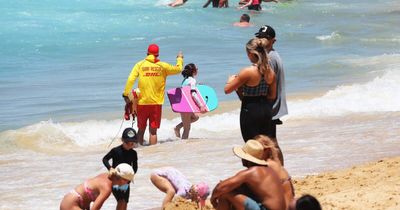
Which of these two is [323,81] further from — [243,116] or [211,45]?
[243,116]

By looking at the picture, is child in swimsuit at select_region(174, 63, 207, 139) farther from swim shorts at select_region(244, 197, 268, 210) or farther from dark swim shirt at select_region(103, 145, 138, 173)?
swim shorts at select_region(244, 197, 268, 210)

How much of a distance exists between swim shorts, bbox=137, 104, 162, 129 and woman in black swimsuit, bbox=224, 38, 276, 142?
4365 millimetres

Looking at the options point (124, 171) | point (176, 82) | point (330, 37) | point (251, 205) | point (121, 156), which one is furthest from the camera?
point (330, 37)

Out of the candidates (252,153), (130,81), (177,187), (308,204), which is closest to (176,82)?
(130,81)

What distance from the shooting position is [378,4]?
41.3 m

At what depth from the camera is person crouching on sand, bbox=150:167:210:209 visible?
8.19 meters

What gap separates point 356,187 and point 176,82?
10.8 meters

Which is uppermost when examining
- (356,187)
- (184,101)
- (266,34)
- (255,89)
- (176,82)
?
(266,34)

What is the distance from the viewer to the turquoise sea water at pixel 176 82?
1134 cm

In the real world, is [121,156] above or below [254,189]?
below

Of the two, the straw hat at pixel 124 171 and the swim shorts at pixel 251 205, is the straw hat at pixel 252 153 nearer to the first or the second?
the swim shorts at pixel 251 205

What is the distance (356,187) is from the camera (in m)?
8.95

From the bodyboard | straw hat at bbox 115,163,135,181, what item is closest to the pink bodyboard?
the bodyboard

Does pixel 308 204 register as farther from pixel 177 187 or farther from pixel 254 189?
pixel 177 187
